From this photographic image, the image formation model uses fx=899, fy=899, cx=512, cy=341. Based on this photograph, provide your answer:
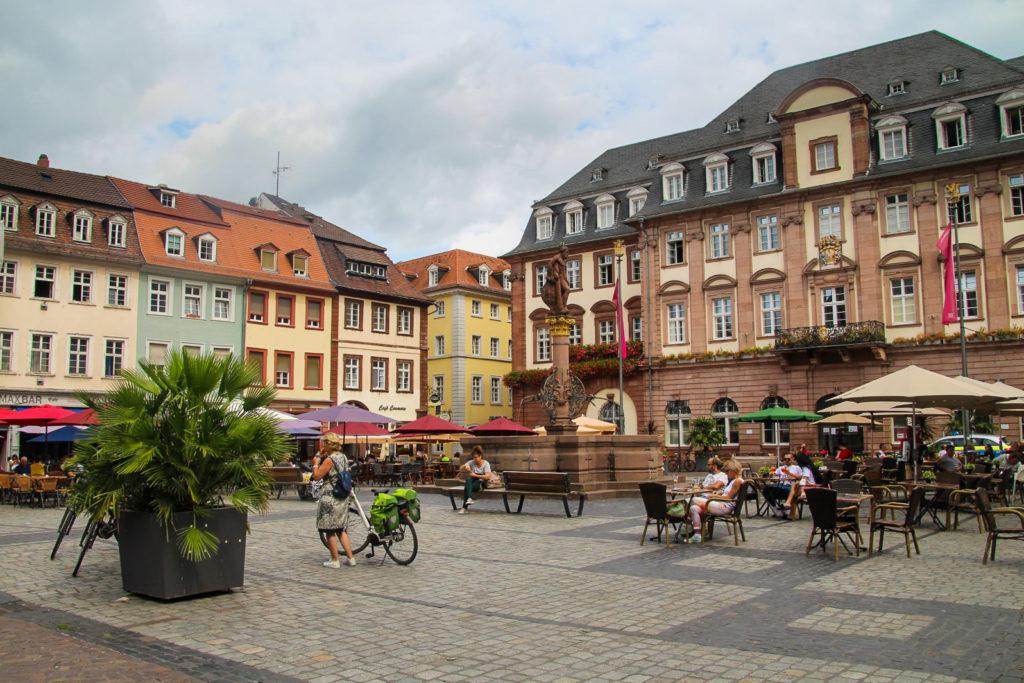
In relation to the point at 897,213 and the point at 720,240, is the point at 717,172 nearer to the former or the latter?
the point at 720,240

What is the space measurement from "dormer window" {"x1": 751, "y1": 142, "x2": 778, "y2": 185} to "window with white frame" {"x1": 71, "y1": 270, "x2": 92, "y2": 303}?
30.9 metres

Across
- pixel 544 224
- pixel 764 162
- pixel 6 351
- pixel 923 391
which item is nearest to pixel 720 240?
pixel 764 162

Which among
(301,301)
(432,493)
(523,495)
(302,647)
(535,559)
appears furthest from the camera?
(301,301)

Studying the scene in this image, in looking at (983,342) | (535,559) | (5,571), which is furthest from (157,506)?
(983,342)

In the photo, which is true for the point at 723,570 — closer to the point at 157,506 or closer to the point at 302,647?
the point at 302,647

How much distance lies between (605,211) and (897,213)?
1637 centimetres

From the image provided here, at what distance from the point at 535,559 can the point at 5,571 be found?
662 centimetres

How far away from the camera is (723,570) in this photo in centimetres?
1098

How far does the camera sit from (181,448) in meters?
9.10

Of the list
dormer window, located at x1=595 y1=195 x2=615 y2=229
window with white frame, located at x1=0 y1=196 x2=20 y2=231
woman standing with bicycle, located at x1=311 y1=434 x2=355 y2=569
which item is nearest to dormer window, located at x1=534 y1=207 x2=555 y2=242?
dormer window, located at x1=595 y1=195 x2=615 y2=229

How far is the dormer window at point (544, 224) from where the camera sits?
5281 cm

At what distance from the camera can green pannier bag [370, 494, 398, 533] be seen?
11492 millimetres

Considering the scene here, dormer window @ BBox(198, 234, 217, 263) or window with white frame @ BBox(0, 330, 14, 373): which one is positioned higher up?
dormer window @ BBox(198, 234, 217, 263)

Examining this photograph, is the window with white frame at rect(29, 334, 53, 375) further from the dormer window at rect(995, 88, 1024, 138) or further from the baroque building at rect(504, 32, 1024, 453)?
the dormer window at rect(995, 88, 1024, 138)
